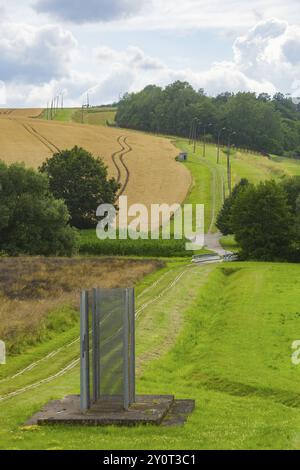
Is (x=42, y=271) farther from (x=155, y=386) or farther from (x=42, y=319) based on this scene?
(x=155, y=386)

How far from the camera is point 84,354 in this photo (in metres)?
22.4

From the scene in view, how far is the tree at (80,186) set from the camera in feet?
385

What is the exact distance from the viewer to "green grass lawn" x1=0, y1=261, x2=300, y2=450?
18.8m

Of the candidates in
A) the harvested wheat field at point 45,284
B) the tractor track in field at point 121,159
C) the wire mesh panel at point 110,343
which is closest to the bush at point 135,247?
the harvested wheat field at point 45,284

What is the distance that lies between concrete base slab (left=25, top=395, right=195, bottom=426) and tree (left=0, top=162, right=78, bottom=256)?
65764 millimetres

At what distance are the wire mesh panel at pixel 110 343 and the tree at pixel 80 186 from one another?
3714 inches

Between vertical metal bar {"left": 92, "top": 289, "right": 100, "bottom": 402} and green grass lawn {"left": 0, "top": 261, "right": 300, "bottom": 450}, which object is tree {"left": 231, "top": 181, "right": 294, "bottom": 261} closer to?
green grass lawn {"left": 0, "top": 261, "right": 300, "bottom": 450}

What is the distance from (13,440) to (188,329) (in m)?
26.1

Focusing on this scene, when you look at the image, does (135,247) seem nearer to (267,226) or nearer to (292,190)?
(267,226)

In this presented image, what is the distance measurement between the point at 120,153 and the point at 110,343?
149 m

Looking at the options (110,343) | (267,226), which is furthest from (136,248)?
(110,343)

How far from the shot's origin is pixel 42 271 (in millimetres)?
64562

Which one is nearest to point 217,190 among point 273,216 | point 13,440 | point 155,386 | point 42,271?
point 273,216
